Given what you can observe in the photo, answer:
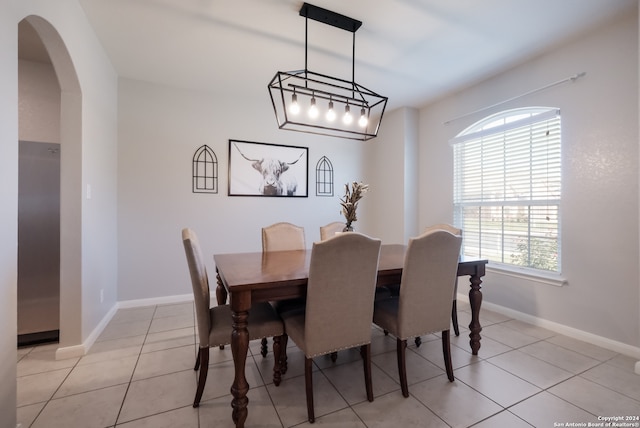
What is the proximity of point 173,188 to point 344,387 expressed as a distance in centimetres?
289

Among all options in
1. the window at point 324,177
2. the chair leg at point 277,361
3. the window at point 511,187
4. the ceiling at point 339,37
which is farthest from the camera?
the window at point 324,177

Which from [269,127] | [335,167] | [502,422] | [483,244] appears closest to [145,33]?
[269,127]

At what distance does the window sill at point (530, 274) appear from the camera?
104 inches

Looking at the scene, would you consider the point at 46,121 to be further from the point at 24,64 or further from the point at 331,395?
the point at 331,395

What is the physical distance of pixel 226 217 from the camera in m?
3.72

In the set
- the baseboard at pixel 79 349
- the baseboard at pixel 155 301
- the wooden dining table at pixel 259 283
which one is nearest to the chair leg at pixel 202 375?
the wooden dining table at pixel 259 283

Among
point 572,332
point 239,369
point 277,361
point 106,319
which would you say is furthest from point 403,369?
point 106,319

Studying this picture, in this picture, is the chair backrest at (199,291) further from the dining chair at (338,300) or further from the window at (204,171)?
the window at (204,171)

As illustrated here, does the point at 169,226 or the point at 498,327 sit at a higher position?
the point at 169,226

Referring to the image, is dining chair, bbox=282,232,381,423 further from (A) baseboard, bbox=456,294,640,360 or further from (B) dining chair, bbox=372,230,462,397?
(A) baseboard, bbox=456,294,640,360

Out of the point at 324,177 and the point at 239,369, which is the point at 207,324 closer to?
the point at 239,369

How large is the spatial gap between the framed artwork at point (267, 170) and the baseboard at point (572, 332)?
278 cm

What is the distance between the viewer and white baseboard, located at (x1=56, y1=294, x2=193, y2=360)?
215 cm

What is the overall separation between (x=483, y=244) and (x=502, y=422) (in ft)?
7.26
